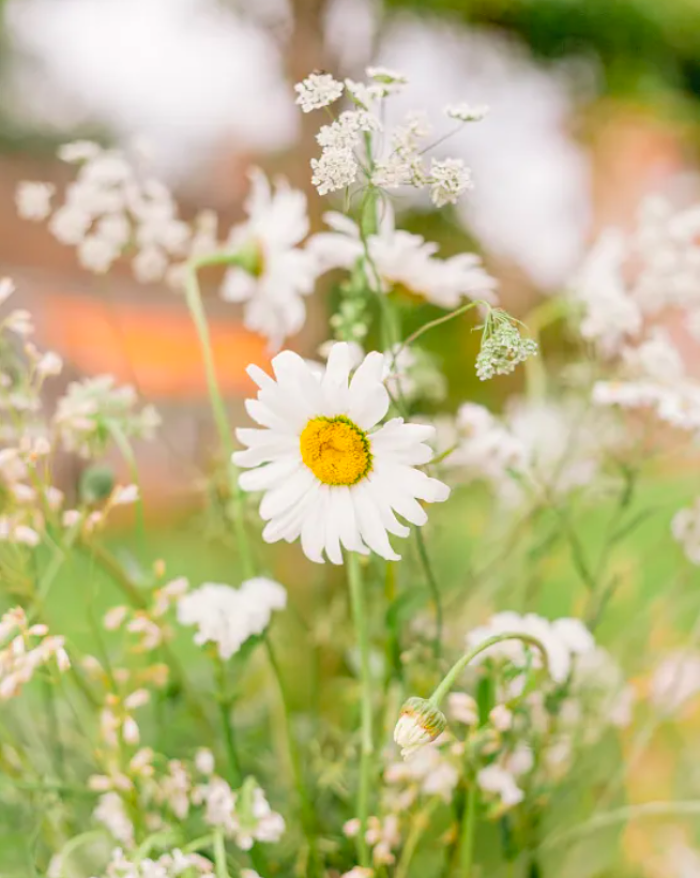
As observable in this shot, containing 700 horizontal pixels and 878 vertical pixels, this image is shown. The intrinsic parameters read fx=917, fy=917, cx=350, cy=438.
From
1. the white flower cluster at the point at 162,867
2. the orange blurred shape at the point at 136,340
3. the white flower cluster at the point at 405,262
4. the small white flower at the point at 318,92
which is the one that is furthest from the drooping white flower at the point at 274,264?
the orange blurred shape at the point at 136,340

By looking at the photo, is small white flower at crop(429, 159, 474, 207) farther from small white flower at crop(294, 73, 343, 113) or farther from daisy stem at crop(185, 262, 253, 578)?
daisy stem at crop(185, 262, 253, 578)

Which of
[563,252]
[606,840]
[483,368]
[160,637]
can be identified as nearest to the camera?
[483,368]

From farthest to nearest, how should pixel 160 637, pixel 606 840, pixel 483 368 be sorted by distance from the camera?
pixel 606 840, pixel 160 637, pixel 483 368

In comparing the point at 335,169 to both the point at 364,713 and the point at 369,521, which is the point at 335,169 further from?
the point at 364,713

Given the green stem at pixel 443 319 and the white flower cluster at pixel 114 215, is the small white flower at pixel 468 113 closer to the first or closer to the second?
the green stem at pixel 443 319

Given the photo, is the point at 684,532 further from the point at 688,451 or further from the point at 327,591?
the point at 327,591

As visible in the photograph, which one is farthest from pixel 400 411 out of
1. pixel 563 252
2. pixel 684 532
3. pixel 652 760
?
pixel 563 252
